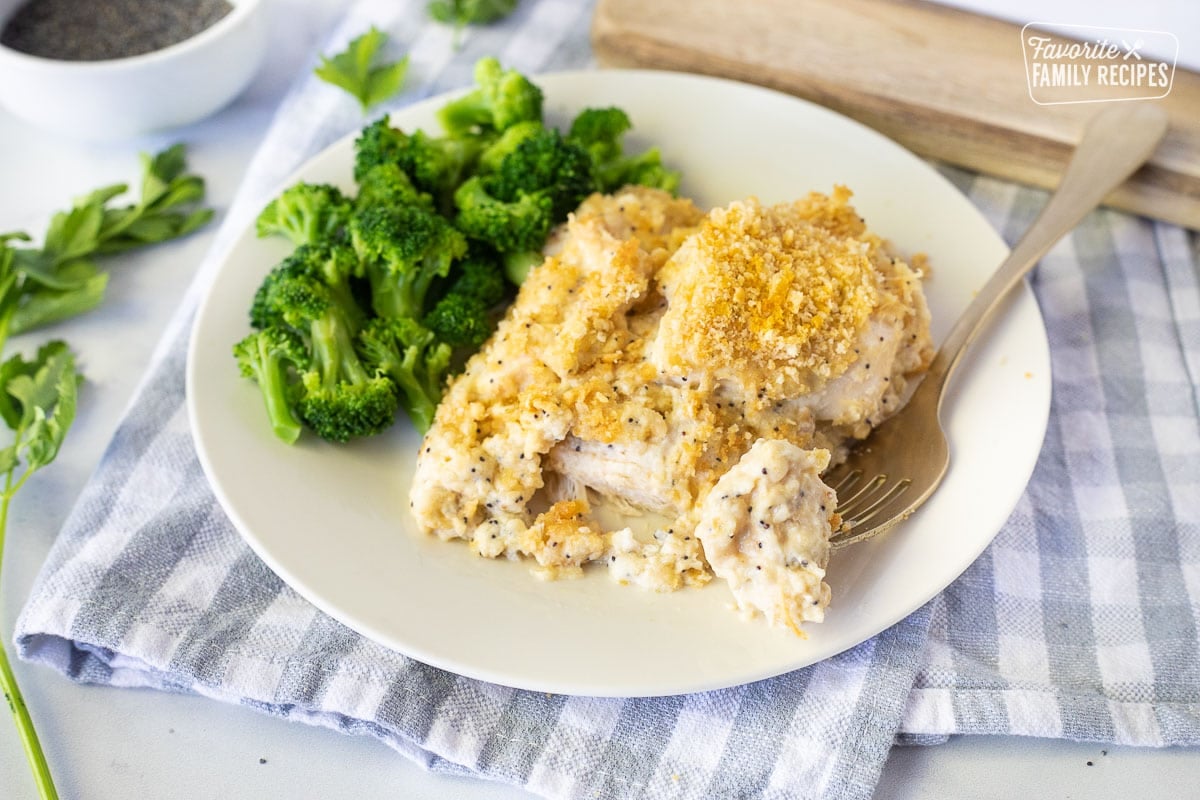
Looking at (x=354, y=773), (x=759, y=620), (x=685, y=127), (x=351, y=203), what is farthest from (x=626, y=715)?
(x=685, y=127)

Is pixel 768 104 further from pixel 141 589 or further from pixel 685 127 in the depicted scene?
pixel 141 589

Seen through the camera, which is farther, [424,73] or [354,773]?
[424,73]

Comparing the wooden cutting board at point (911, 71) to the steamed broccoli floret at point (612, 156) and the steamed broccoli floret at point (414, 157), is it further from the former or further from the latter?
the steamed broccoli floret at point (414, 157)

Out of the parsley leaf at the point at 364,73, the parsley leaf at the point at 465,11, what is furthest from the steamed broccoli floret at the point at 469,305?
the parsley leaf at the point at 465,11

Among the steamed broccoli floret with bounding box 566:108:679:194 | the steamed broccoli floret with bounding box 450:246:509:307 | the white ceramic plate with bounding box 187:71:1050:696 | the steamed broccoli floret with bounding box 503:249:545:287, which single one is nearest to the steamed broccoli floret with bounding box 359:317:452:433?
the white ceramic plate with bounding box 187:71:1050:696

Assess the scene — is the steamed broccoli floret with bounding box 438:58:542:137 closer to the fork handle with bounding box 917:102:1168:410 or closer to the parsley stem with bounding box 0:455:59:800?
the fork handle with bounding box 917:102:1168:410

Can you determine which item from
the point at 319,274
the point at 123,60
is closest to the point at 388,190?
the point at 319,274
